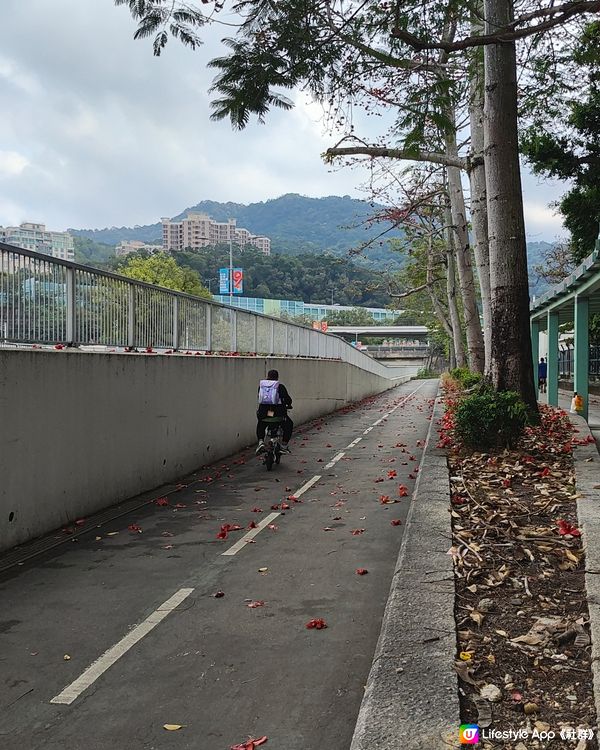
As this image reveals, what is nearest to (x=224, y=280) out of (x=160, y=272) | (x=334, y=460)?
(x=160, y=272)

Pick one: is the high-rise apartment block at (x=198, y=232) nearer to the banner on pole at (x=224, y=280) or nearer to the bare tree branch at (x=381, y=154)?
the banner on pole at (x=224, y=280)

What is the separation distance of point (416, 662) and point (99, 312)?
6.78 meters

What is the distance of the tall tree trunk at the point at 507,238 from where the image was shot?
10562 millimetres

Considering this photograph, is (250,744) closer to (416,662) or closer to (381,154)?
(416,662)

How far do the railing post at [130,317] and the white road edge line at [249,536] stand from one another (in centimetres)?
341

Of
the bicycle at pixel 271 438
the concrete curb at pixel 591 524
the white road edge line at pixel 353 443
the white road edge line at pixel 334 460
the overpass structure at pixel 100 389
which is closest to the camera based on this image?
the concrete curb at pixel 591 524

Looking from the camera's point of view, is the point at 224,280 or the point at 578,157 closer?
the point at 578,157

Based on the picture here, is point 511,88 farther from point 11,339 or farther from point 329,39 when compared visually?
point 11,339

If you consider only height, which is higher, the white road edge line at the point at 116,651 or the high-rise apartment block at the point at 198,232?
the high-rise apartment block at the point at 198,232

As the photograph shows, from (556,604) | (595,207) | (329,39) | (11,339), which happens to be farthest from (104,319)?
(595,207)

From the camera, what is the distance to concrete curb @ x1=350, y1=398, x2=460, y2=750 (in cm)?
306

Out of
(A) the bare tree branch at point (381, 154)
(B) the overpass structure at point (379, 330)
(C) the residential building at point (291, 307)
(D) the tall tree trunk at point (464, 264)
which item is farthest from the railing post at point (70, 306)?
(B) the overpass structure at point (379, 330)

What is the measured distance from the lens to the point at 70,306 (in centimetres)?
837

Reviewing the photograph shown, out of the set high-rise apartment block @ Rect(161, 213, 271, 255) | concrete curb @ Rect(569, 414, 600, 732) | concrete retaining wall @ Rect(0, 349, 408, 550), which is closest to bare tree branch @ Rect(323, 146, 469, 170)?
concrete retaining wall @ Rect(0, 349, 408, 550)
